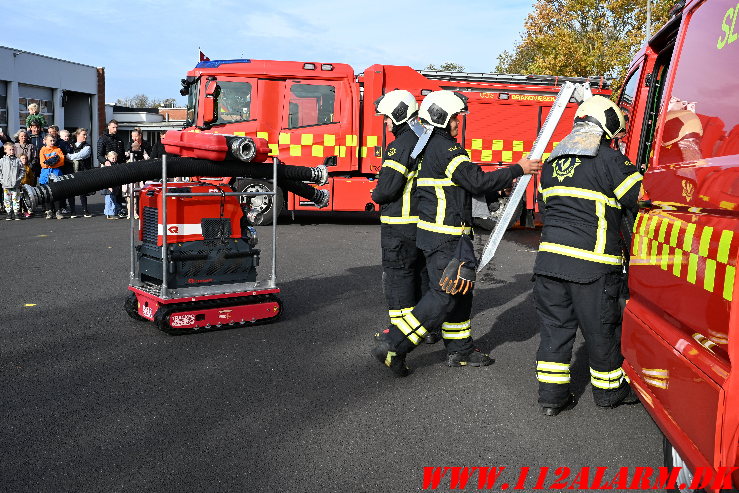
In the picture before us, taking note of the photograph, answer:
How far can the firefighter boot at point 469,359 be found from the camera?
5.01 meters

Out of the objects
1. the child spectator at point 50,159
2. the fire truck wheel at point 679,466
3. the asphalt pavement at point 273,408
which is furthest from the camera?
the child spectator at point 50,159

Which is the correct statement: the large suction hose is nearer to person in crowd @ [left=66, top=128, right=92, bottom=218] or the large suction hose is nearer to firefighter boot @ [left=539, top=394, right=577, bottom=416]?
firefighter boot @ [left=539, top=394, right=577, bottom=416]

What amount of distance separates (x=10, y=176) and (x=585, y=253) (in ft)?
39.4

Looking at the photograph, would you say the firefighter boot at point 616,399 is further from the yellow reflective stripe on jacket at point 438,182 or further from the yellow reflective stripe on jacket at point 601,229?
the yellow reflective stripe on jacket at point 438,182

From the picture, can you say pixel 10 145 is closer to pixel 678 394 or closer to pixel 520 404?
pixel 520 404

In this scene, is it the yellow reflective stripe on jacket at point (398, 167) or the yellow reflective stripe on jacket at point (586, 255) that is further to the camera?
the yellow reflective stripe on jacket at point (398, 167)

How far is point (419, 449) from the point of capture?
3588 mm

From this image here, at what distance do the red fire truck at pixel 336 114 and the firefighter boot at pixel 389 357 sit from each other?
27.8 ft

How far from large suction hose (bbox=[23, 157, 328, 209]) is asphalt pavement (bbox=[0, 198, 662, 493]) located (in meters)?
1.12

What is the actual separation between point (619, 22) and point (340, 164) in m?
21.9

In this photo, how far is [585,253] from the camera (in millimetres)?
3910

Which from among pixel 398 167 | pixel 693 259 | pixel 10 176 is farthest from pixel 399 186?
pixel 10 176

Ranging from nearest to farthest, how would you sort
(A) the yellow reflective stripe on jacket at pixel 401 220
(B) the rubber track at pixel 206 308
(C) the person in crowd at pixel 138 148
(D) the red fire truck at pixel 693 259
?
(D) the red fire truck at pixel 693 259 → (A) the yellow reflective stripe on jacket at pixel 401 220 → (B) the rubber track at pixel 206 308 → (C) the person in crowd at pixel 138 148

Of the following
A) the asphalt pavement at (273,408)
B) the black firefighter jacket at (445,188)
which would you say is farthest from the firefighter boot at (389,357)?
the black firefighter jacket at (445,188)
